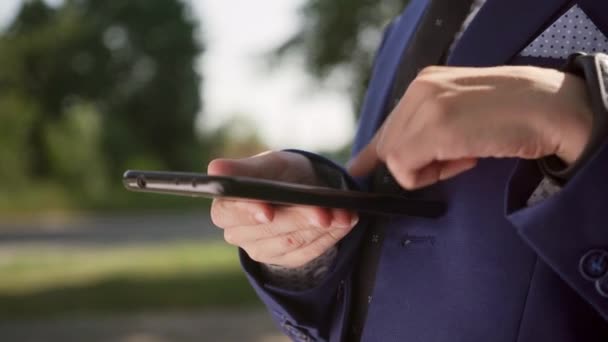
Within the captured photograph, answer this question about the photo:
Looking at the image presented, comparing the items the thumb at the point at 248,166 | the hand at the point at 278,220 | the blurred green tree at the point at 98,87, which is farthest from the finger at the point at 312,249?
the blurred green tree at the point at 98,87

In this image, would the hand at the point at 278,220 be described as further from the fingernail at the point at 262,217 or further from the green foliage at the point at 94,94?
the green foliage at the point at 94,94

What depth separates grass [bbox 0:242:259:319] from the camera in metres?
6.92

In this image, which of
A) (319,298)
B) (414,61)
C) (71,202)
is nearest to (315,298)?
(319,298)

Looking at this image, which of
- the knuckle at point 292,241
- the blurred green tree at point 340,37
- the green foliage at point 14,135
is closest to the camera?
the knuckle at point 292,241

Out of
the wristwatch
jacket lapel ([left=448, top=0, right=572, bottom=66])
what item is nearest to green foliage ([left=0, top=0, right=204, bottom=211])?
jacket lapel ([left=448, top=0, right=572, bottom=66])

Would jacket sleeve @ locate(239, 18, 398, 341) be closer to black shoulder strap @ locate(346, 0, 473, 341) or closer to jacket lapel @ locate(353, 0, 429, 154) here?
black shoulder strap @ locate(346, 0, 473, 341)

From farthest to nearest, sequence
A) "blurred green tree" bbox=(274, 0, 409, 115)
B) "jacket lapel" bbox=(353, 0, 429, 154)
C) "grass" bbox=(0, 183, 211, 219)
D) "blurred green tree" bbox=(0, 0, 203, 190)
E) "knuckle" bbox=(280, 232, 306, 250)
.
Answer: "grass" bbox=(0, 183, 211, 219)
"blurred green tree" bbox=(0, 0, 203, 190)
"blurred green tree" bbox=(274, 0, 409, 115)
"jacket lapel" bbox=(353, 0, 429, 154)
"knuckle" bbox=(280, 232, 306, 250)

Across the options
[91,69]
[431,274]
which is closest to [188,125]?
[91,69]

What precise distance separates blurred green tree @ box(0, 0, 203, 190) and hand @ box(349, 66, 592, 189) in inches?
732

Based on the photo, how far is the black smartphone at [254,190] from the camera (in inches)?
28.1

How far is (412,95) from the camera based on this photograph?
2.23 ft

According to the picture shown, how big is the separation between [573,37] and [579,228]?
299 millimetres

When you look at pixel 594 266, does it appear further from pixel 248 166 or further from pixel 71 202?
pixel 71 202

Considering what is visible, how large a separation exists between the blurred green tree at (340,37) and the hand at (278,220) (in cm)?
712
